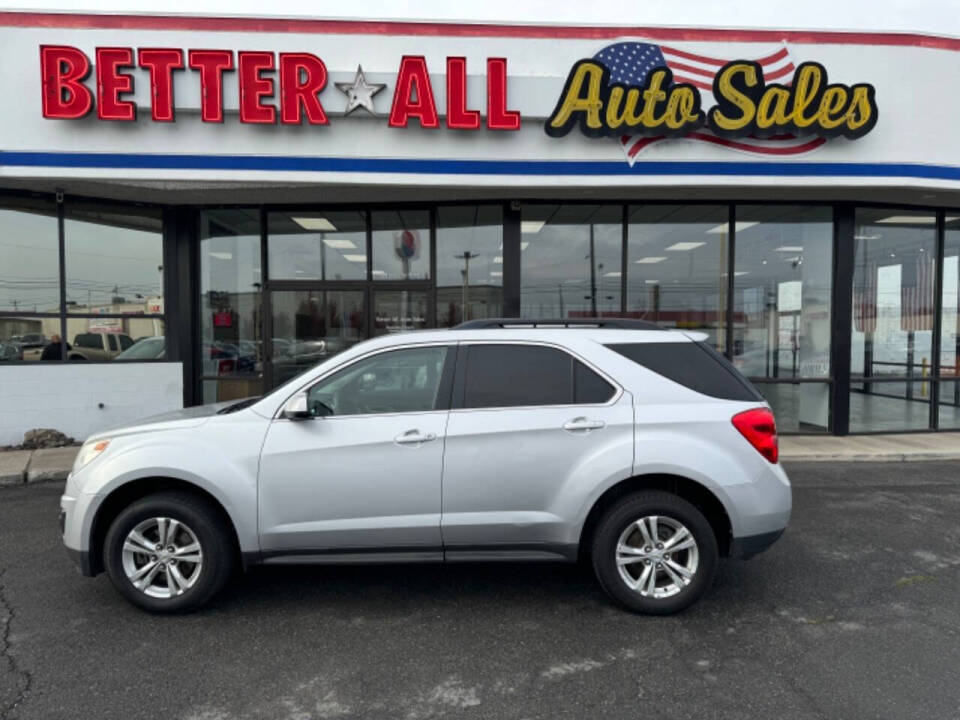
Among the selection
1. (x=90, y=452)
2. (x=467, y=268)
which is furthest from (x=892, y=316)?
(x=90, y=452)

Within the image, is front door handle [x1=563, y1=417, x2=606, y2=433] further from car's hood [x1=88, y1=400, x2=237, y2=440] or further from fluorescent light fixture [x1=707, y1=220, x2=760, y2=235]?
fluorescent light fixture [x1=707, y1=220, x2=760, y2=235]

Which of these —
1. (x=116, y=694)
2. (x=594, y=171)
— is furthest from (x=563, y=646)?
(x=594, y=171)

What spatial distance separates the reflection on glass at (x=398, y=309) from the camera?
10242mm

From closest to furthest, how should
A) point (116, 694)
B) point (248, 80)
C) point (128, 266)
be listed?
point (116, 694) < point (248, 80) < point (128, 266)

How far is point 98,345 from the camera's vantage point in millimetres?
9586

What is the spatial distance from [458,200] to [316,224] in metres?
2.41

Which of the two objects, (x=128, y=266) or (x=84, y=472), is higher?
(x=128, y=266)

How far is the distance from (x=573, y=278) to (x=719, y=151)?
289cm

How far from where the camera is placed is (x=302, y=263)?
1027 centimetres

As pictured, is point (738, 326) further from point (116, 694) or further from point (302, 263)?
point (116, 694)

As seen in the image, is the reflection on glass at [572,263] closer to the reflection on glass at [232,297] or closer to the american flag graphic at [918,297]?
the reflection on glass at [232,297]

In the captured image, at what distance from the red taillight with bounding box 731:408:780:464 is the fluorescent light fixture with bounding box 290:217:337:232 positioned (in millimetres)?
7993

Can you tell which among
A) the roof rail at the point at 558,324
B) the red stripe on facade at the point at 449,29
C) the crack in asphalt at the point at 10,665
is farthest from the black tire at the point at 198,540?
the red stripe on facade at the point at 449,29

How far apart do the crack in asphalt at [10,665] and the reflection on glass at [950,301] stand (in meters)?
12.8
